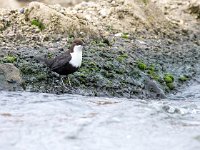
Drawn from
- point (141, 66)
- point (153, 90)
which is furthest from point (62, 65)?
point (141, 66)

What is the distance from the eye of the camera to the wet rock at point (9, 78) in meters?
9.46

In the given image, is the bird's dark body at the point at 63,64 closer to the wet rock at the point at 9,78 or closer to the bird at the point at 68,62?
the bird at the point at 68,62

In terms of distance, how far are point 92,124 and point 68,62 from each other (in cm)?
239

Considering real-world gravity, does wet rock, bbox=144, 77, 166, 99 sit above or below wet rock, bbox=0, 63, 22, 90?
below

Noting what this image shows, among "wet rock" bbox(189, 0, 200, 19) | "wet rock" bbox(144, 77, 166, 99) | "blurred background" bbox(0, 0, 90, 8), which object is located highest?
"blurred background" bbox(0, 0, 90, 8)

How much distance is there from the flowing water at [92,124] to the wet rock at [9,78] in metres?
0.31

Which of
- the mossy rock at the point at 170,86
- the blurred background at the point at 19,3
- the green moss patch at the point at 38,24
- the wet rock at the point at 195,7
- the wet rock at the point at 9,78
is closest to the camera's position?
the wet rock at the point at 9,78

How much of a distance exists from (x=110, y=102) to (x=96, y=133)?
1971 millimetres

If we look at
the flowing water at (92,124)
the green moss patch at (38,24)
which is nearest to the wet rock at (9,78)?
the flowing water at (92,124)

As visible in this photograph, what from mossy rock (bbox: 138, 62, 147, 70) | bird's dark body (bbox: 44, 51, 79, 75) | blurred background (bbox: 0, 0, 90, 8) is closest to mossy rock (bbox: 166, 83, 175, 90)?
mossy rock (bbox: 138, 62, 147, 70)

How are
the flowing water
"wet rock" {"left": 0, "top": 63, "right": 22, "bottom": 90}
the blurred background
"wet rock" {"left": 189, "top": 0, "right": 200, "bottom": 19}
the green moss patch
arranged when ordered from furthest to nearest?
the blurred background < "wet rock" {"left": 189, "top": 0, "right": 200, "bottom": 19} < the green moss patch < "wet rock" {"left": 0, "top": 63, "right": 22, "bottom": 90} < the flowing water

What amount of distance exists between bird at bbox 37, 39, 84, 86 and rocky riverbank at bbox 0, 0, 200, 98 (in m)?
0.28

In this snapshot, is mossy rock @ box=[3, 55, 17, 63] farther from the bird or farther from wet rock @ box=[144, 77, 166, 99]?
wet rock @ box=[144, 77, 166, 99]

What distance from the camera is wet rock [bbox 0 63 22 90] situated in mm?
9461
